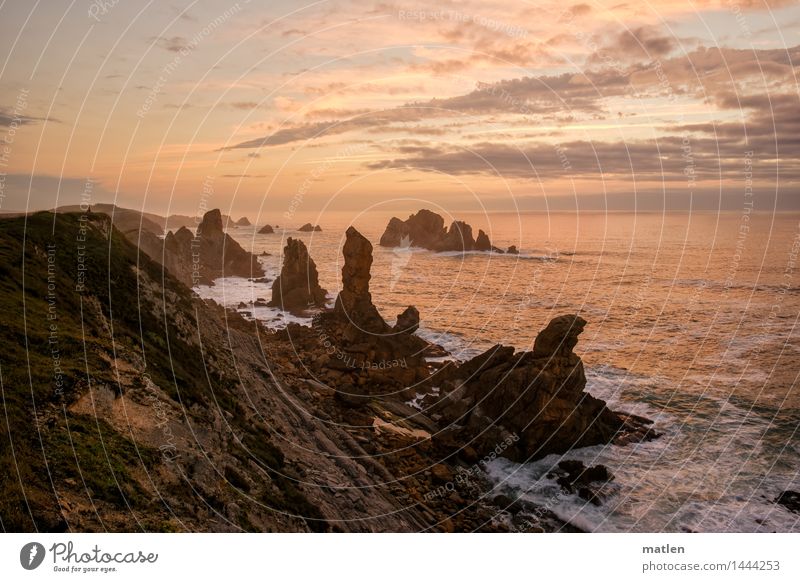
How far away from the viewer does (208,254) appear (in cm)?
9944

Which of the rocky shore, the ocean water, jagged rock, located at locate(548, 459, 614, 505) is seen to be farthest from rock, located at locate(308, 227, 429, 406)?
jagged rock, located at locate(548, 459, 614, 505)

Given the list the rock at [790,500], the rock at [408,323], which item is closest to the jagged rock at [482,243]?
the rock at [408,323]

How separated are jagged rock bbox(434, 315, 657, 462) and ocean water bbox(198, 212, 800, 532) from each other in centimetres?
132

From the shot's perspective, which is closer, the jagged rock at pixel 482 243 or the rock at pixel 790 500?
the rock at pixel 790 500

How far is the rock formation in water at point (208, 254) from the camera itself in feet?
299

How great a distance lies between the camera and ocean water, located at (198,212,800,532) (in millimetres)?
31031

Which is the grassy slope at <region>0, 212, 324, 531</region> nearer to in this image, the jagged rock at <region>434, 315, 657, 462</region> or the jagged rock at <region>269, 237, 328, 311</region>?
the jagged rock at <region>434, 315, 657, 462</region>

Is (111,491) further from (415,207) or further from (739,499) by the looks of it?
(415,207)

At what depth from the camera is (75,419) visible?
14875 millimetres

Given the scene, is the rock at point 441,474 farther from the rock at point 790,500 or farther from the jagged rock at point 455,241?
the jagged rock at point 455,241

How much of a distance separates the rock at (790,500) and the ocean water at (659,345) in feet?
1.86

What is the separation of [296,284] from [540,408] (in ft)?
152

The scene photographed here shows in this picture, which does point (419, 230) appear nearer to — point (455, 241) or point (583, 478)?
point (455, 241)
